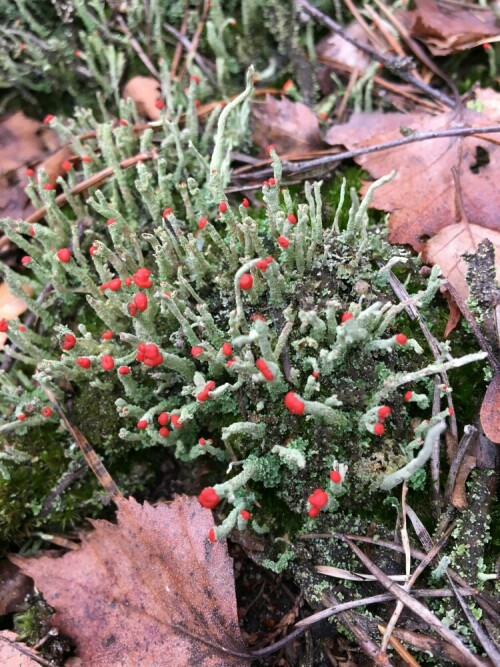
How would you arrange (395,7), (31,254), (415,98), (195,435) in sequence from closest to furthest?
(195,435) < (31,254) < (415,98) < (395,7)

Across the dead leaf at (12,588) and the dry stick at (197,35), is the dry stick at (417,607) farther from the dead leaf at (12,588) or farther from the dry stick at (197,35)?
the dry stick at (197,35)

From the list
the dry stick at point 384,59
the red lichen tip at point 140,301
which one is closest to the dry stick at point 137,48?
the dry stick at point 384,59

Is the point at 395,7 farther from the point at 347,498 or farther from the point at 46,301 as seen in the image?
→ the point at 347,498

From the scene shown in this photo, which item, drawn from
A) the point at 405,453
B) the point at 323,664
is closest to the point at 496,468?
the point at 405,453

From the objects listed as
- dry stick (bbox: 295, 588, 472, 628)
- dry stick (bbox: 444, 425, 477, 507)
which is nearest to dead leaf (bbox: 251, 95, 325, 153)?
dry stick (bbox: 444, 425, 477, 507)

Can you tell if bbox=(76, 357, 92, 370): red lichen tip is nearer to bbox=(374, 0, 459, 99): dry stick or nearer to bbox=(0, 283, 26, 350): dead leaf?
bbox=(0, 283, 26, 350): dead leaf

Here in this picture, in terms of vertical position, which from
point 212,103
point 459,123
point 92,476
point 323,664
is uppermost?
point 212,103
